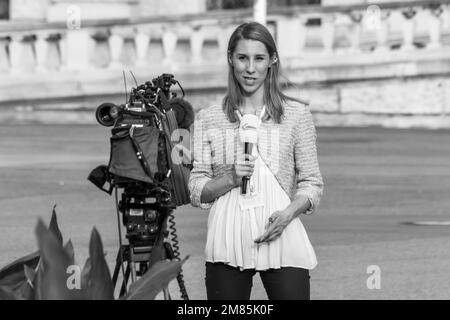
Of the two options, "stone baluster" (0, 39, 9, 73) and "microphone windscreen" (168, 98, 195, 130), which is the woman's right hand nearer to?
"microphone windscreen" (168, 98, 195, 130)

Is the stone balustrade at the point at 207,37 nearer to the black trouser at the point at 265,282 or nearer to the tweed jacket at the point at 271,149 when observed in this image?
the tweed jacket at the point at 271,149

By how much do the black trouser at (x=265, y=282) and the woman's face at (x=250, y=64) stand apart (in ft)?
2.19

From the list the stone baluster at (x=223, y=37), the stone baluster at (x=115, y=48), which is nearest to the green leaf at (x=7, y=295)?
the stone baluster at (x=223, y=37)

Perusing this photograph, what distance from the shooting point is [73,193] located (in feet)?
46.4

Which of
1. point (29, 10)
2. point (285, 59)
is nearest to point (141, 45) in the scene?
point (285, 59)

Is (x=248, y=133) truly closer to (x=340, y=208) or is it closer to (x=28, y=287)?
(x=28, y=287)

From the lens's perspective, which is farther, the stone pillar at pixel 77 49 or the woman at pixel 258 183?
the stone pillar at pixel 77 49

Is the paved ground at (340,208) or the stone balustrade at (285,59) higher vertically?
the stone balustrade at (285,59)

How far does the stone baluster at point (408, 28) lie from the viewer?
79.0ft

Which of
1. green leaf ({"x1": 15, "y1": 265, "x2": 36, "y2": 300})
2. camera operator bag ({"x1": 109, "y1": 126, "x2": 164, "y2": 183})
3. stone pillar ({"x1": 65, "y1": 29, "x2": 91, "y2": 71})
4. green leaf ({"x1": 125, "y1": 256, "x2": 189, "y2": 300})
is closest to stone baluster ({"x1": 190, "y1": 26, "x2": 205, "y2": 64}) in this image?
stone pillar ({"x1": 65, "y1": 29, "x2": 91, "y2": 71})

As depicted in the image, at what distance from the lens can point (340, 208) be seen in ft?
43.0
